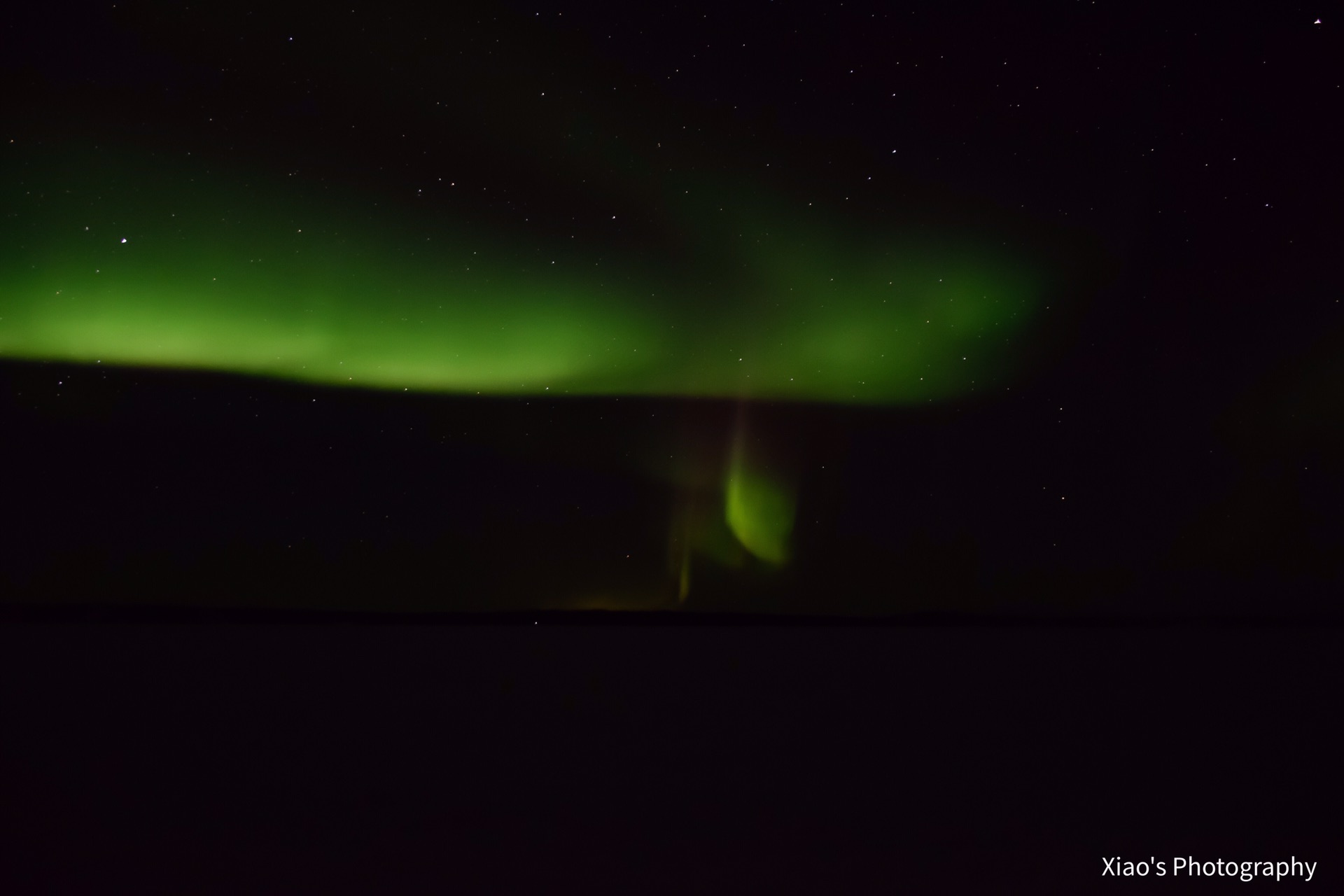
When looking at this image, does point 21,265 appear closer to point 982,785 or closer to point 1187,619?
point 982,785

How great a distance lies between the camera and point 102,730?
1025mm

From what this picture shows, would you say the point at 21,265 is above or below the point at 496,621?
above

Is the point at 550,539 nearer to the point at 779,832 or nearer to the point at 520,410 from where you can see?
the point at 520,410

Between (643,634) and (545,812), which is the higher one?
(643,634)

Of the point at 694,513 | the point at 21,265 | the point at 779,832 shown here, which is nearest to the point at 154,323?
the point at 21,265

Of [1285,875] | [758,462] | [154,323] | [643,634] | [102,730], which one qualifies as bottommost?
[1285,875]

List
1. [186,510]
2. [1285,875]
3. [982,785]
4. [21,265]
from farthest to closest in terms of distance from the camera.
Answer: [186,510]
[21,265]
[982,785]
[1285,875]

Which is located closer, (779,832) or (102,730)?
(779,832)

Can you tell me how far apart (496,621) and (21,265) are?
100 centimetres

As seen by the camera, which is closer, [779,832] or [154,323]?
[779,832]

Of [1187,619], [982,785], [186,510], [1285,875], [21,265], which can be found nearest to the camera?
[1285,875]

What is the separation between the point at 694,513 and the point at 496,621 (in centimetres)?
43

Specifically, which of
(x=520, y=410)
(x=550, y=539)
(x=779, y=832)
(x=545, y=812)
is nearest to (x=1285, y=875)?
(x=779, y=832)

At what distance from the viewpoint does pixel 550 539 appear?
1.44 m
